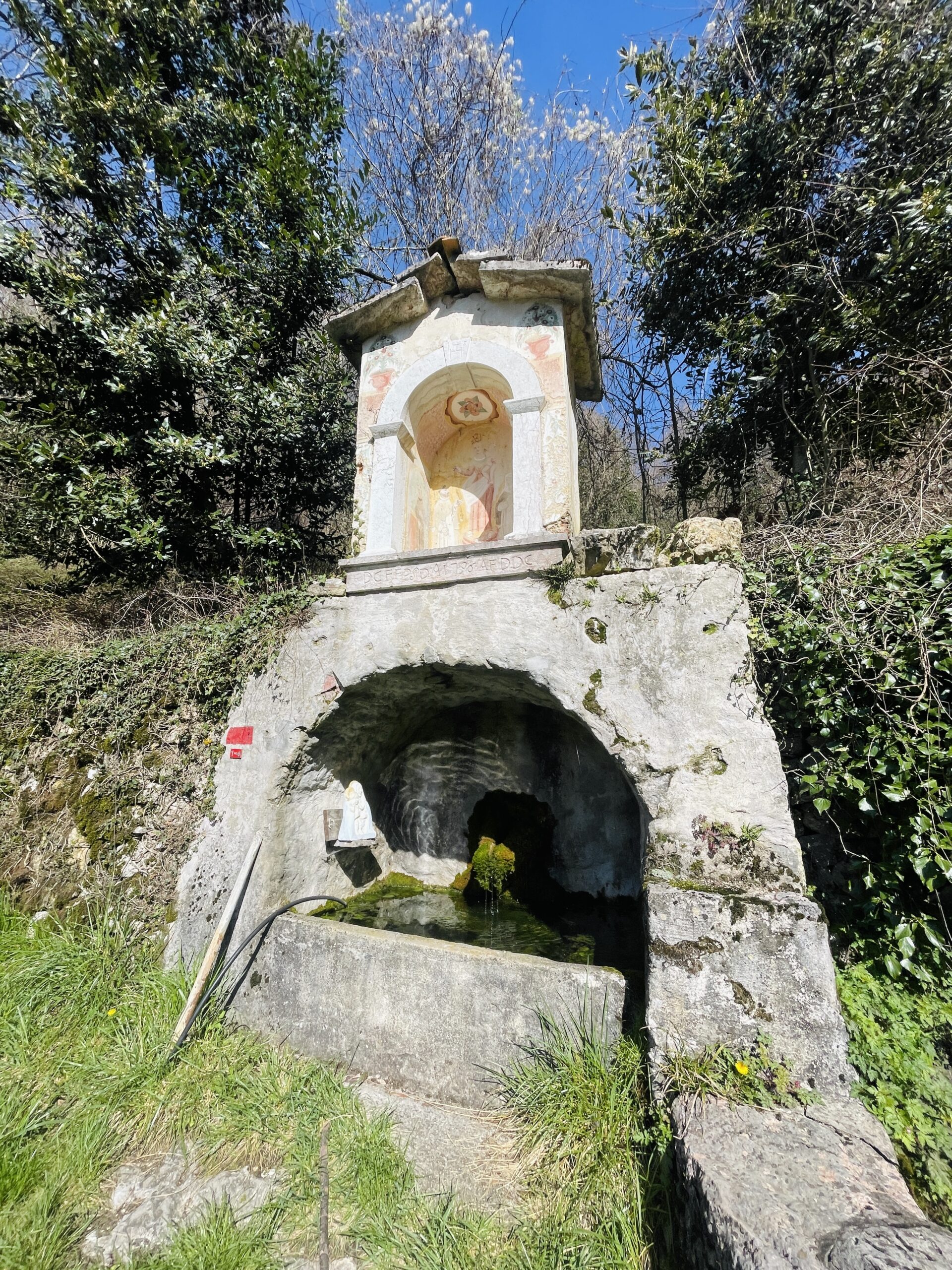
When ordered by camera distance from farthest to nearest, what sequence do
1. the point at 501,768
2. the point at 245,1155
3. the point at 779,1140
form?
the point at 501,768 → the point at 245,1155 → the point at 779,1140

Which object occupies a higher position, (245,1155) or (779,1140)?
(779,1140)

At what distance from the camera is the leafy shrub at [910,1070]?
1.99 meters

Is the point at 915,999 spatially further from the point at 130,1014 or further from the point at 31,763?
the point at 31,763

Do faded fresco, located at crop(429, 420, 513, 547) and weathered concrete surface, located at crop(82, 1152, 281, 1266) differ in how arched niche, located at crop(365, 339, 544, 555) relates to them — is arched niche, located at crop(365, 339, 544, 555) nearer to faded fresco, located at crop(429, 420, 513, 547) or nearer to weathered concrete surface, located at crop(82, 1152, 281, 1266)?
faded fresco, located at crop(429, 420, 513, 547)

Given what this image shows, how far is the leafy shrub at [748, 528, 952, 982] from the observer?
7.74 ft

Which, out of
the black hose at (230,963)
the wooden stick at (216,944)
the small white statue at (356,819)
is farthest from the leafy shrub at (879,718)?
the wooden stick at (216,944)

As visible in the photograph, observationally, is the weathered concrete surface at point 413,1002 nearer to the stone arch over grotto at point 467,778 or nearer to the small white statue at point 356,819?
the small white statue at point 356,819

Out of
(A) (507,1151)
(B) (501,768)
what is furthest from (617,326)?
(A) (507,1151)

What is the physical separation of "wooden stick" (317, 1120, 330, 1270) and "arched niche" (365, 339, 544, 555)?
342 centimetres

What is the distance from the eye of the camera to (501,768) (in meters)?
5.12

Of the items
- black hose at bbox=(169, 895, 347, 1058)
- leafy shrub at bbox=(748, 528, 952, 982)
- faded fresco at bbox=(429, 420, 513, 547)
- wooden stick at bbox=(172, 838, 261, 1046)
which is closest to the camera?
leafy shrub at bbox=(748, 528, 952, 982)

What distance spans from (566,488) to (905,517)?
2112 millimetres

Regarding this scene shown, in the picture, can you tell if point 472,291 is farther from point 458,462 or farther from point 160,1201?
point 160,1201

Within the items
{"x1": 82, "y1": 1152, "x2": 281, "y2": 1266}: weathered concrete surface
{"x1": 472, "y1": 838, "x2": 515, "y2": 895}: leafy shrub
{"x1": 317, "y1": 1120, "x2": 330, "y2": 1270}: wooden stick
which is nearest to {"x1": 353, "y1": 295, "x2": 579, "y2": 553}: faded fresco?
{"x1": 472, "y1": 838, "x2": 515, "y2": 895}: leafy shrub
